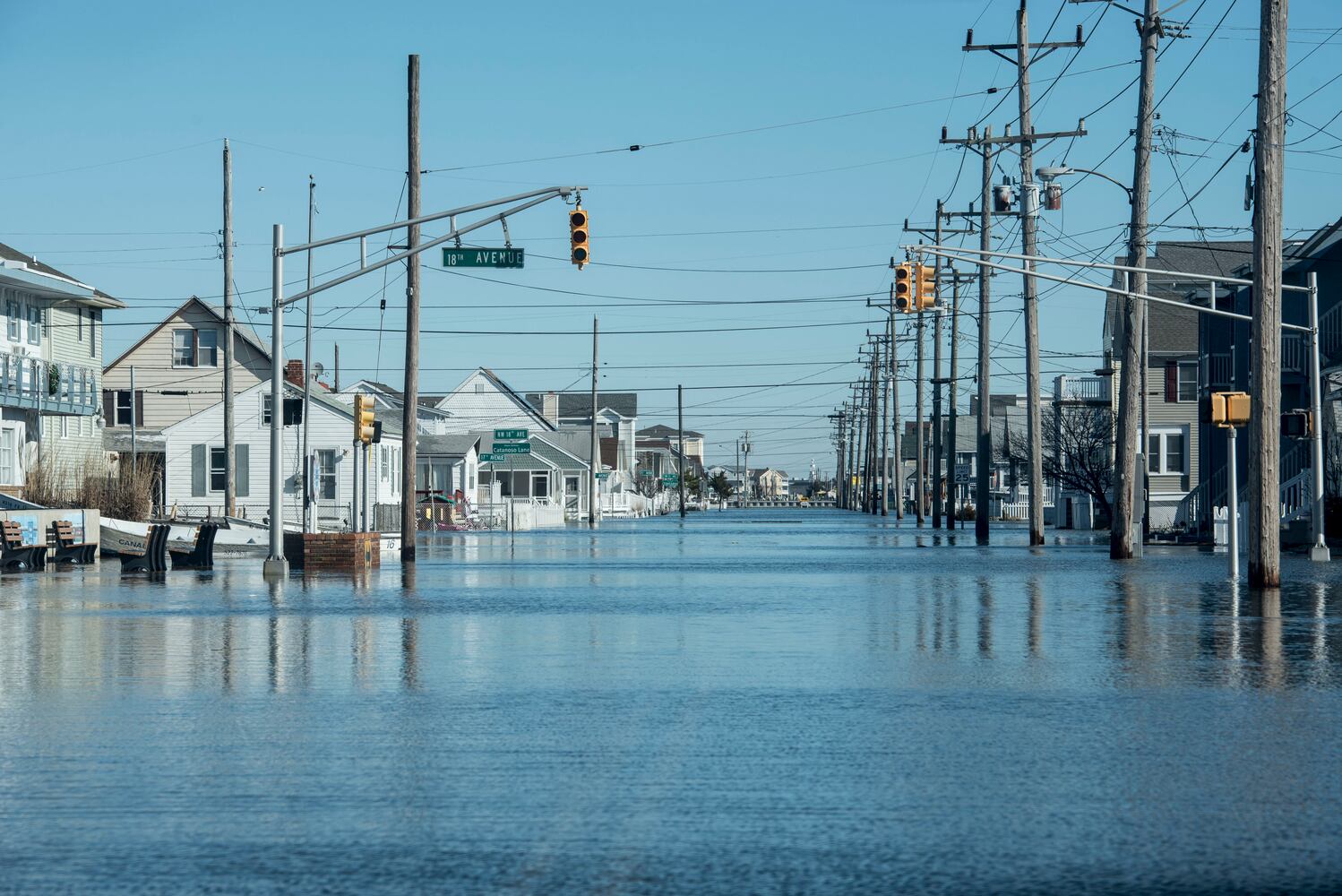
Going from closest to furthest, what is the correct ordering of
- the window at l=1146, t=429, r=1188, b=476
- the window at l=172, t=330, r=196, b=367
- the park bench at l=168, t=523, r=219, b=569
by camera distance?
the park bench at l=168, t=523, r=219, b=569 < the window at l=1146, t=429, r=1188, b=476 < the window at l=172, t=330, r=196, b=367

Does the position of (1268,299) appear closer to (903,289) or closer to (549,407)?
(903,289)

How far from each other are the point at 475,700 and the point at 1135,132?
1096 inches

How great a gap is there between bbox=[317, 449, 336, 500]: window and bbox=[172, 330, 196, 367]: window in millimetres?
9744

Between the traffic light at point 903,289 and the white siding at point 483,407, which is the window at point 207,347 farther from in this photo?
the white siding at point 483,407

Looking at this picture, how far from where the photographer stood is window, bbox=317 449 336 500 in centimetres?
6688

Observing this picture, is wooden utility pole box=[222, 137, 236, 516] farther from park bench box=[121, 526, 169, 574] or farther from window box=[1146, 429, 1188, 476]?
window box=[1146, 429, 1188, 476]

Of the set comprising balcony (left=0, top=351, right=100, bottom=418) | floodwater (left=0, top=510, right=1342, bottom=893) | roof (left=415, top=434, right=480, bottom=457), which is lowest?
floodwater (left=0, top=510, right=1342, bottom=893)

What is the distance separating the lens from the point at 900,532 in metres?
63.4

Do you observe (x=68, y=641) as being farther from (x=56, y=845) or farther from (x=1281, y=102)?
(x=1281, y=102)

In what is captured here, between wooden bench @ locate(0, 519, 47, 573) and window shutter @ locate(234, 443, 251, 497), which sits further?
window shutter @ locate(234, 443, 251, 497)

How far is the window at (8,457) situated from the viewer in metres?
49.3

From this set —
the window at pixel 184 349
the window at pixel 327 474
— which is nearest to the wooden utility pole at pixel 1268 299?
the window at pixel 327 474

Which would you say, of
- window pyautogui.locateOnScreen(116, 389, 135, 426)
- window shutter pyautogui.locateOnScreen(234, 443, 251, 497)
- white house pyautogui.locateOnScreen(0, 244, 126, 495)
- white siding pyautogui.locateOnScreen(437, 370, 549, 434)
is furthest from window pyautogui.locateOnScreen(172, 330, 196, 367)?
white siding pyautogui.locateOnScreen(437, 370, 549, 434)

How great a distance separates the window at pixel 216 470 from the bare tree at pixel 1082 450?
100ft
